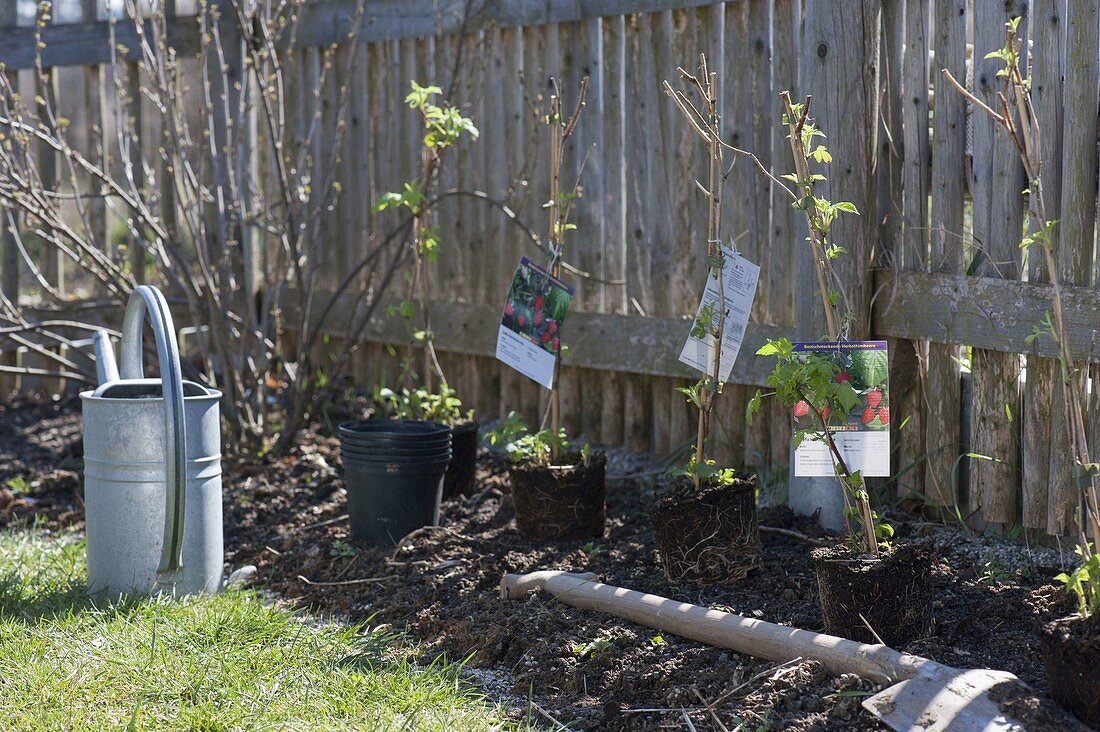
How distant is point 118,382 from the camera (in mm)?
3600

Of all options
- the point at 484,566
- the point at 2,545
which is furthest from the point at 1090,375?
the point at 2,545

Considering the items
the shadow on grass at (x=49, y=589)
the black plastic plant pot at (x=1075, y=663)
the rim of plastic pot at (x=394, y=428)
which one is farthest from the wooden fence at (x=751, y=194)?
the shadow on grass at (x=49, y=589)

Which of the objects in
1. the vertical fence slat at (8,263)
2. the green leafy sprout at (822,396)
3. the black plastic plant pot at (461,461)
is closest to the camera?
the green leafy sprout at (822,396)

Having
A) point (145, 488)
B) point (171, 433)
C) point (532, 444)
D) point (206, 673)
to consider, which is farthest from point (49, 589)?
point (532, 444)

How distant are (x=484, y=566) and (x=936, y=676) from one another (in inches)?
64.8

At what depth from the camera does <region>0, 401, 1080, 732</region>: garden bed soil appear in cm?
267

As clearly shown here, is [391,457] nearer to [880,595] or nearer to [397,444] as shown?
[397,444]

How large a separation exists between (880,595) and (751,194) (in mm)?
2005

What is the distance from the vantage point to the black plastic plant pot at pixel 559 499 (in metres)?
3.94

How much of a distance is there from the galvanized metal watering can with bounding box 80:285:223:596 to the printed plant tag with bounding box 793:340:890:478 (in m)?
1.74

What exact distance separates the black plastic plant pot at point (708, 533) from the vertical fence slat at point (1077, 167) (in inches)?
36.4

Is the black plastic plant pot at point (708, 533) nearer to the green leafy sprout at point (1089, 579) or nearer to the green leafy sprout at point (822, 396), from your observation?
the green leafy sprout at point (822, 396)

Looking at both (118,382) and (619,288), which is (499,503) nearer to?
(619,288)

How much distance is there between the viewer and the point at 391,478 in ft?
13.3
